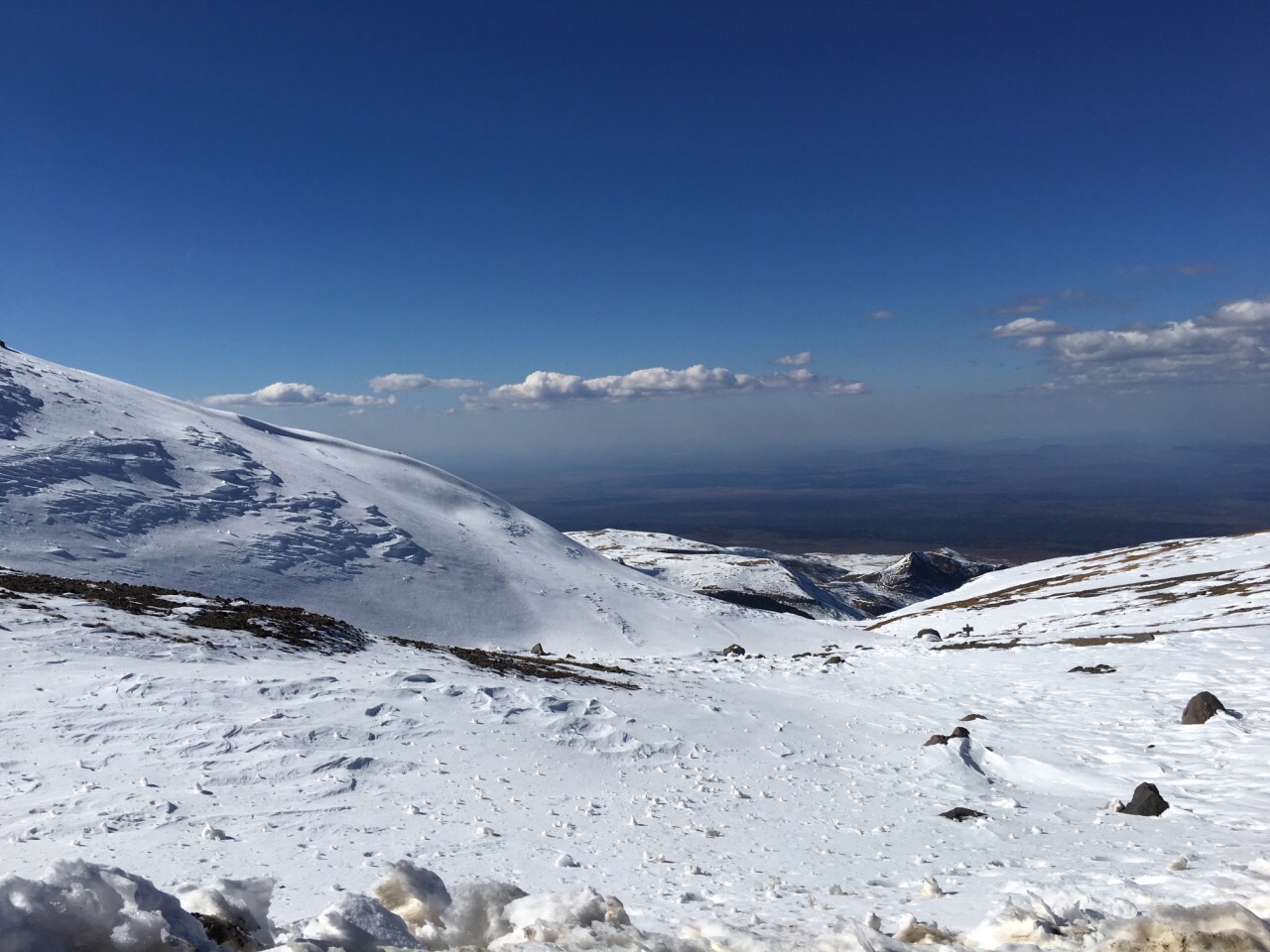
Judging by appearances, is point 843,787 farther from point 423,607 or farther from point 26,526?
point 26,526

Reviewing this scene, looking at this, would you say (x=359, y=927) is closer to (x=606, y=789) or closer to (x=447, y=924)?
(x=447, y=924)

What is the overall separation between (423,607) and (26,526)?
14.4 meters

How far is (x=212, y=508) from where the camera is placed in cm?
3167

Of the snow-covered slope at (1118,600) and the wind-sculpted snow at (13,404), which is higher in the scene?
the wind-sculpted snow at (13,404)

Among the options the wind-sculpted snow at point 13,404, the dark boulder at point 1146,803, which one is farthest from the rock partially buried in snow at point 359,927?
the wind-sculpted snow at point 13,404

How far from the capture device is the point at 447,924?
18.4ft

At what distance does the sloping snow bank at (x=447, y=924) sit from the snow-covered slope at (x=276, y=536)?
23392 millimetres

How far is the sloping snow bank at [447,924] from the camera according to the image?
14.4 ft

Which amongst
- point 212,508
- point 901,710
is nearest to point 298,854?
point 901,710

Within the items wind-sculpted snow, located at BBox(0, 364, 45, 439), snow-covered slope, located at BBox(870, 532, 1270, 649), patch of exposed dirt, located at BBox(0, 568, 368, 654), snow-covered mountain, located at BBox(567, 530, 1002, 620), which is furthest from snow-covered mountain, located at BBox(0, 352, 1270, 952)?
snow-covered mountain, located at BBox(567, 530, 1002, 620)

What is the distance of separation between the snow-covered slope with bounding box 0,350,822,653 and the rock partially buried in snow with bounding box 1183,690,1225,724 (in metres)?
20.9

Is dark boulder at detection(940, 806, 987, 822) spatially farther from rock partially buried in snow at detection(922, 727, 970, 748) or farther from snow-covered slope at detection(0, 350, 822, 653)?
snow-covered slope at detection(0, 350, 822, 653)

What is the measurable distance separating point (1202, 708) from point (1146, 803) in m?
7.31

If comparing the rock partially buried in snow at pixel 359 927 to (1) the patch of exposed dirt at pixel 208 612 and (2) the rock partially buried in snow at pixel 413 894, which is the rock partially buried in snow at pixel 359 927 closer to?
(2) the rock partially buried in snow at pixel 413 894
